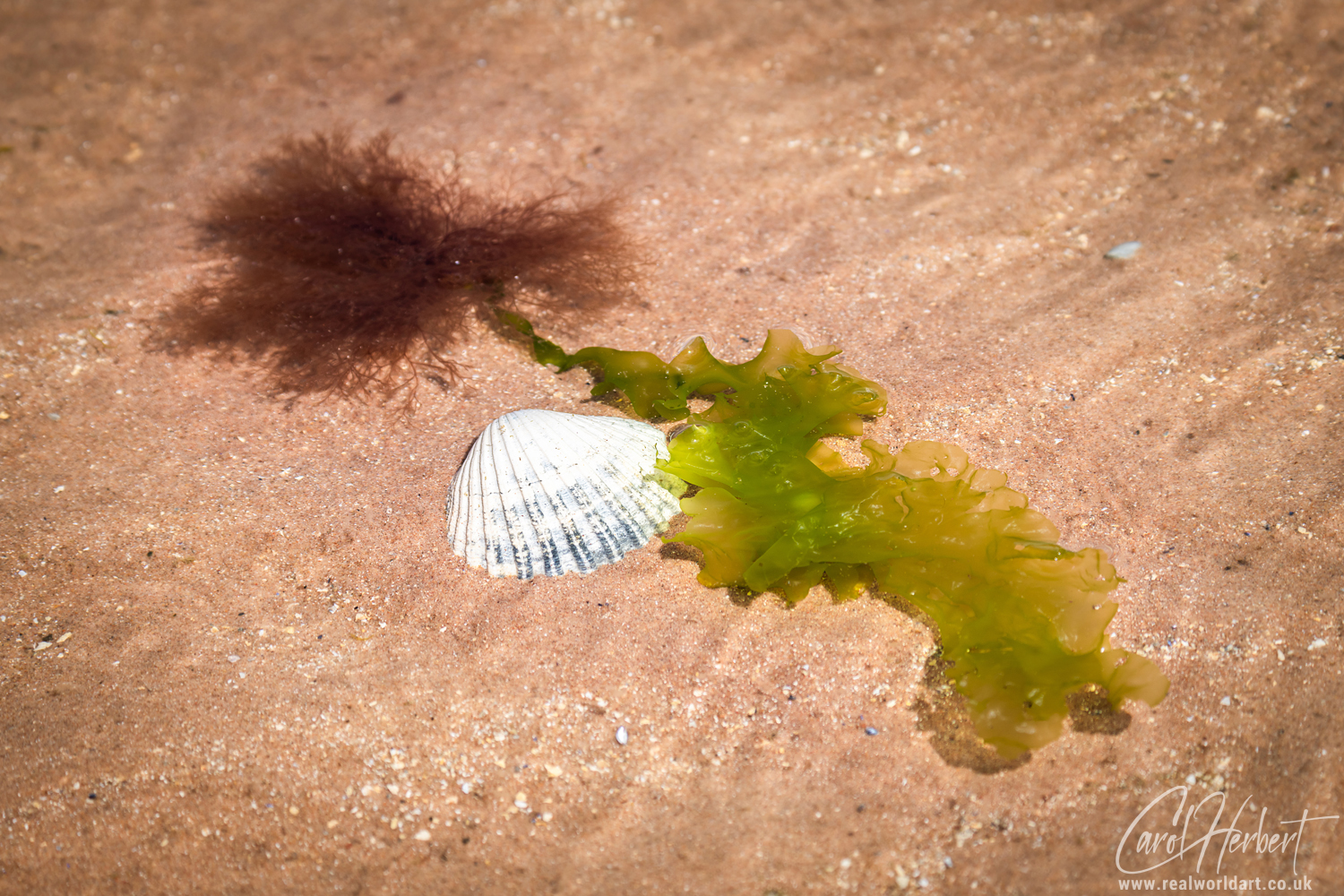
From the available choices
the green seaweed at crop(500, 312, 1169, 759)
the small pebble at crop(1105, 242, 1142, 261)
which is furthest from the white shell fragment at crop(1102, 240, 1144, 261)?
the green seaweed at crop(500, 312, 1169, 759)

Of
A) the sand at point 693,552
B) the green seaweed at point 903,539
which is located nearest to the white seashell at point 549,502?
the sand at point 693,552

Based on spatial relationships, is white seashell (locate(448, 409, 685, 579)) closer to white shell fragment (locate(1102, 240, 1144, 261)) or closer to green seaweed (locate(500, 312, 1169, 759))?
green seaweed (locate(500, 312, 1169, 759))

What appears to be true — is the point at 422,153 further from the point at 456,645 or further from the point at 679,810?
the point at 679,810

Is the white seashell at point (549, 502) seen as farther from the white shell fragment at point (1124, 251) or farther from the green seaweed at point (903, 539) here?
the white shell fragment at point (1124, 251)

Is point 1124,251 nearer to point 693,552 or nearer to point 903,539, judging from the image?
point 903,539

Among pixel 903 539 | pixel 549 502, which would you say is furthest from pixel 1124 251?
pixel 549 502

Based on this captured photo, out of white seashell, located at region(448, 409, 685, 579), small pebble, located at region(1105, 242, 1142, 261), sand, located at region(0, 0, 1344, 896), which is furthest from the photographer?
small pebble, located at region(1105, 242, 1142, 261)

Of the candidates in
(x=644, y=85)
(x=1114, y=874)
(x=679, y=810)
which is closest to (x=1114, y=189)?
(x=644, y=85)
